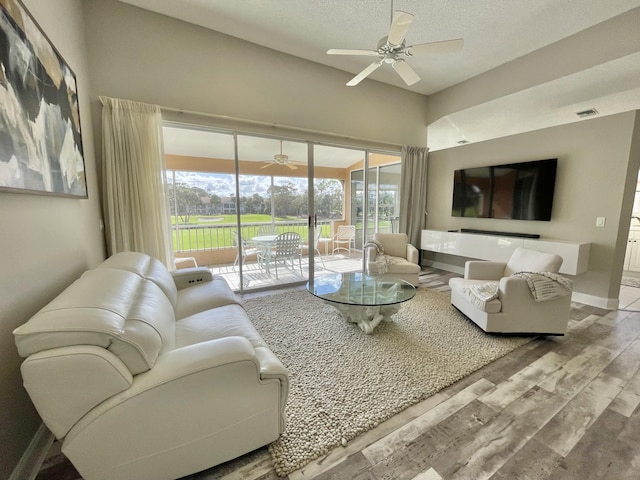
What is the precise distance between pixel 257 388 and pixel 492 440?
1284 millimetres

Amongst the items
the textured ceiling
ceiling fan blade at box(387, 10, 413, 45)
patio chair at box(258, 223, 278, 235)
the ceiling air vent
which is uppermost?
the textured ceiling

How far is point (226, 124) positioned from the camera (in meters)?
3.25

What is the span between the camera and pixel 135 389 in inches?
39.1

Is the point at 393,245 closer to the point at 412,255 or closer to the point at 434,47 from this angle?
the point at 412,255

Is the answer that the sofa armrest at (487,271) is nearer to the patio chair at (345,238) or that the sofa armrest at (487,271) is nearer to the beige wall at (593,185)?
the beige wall at (593,185)

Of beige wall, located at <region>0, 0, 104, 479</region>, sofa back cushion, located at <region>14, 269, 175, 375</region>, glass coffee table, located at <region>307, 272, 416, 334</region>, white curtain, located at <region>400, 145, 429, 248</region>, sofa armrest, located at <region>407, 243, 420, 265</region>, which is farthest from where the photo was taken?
white curtain, located at <region>400, 145, 429, 248</region>

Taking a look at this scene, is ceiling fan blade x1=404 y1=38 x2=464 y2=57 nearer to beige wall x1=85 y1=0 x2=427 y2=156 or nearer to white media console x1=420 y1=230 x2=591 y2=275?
beige wall x1=85 y1=0 x2=427 y2=156

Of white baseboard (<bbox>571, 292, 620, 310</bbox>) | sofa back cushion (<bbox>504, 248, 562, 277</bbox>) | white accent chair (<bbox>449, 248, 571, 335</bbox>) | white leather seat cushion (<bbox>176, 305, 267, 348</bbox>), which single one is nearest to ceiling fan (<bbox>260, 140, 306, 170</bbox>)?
white leather seat cushion (<bbox>176, 305, 267, 348</bbox>)

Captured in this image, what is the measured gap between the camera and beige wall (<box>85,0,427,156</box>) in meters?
2.64

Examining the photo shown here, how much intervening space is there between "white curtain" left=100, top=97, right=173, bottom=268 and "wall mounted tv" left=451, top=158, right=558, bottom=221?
179 inches

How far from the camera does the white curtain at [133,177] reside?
104 inches

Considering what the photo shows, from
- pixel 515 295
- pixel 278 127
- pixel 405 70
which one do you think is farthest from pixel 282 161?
pixel 515 295

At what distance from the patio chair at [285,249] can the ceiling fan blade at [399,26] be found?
268cm

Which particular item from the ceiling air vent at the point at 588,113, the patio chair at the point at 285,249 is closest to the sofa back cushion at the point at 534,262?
the ceiling air vent at the point at 588,113
